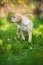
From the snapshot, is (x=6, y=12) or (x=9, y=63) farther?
(x=6, y=12)

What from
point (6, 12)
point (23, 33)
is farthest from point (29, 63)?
point (6, 12)

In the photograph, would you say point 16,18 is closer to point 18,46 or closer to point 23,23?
point 23,23

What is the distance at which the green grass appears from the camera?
114 inches

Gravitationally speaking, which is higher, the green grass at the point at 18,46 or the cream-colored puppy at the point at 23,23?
the cream-colored puppy at the point at 23,23

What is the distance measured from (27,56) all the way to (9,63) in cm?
14

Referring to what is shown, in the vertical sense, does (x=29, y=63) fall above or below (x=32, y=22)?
below

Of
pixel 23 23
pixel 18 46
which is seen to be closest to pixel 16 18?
pixel 23 23

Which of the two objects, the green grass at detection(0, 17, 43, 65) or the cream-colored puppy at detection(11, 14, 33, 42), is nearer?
the green grass at detection(0, 17, 43, 65)

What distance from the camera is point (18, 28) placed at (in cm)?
302

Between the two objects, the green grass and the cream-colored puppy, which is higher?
the cream-colored puppy

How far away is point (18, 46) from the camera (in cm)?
294

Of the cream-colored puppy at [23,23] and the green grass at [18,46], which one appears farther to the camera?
the cream-colored puppy at [23,23]

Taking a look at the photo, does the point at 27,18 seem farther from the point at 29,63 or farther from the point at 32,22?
the point at 29,63

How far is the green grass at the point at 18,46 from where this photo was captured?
2.89 meters
